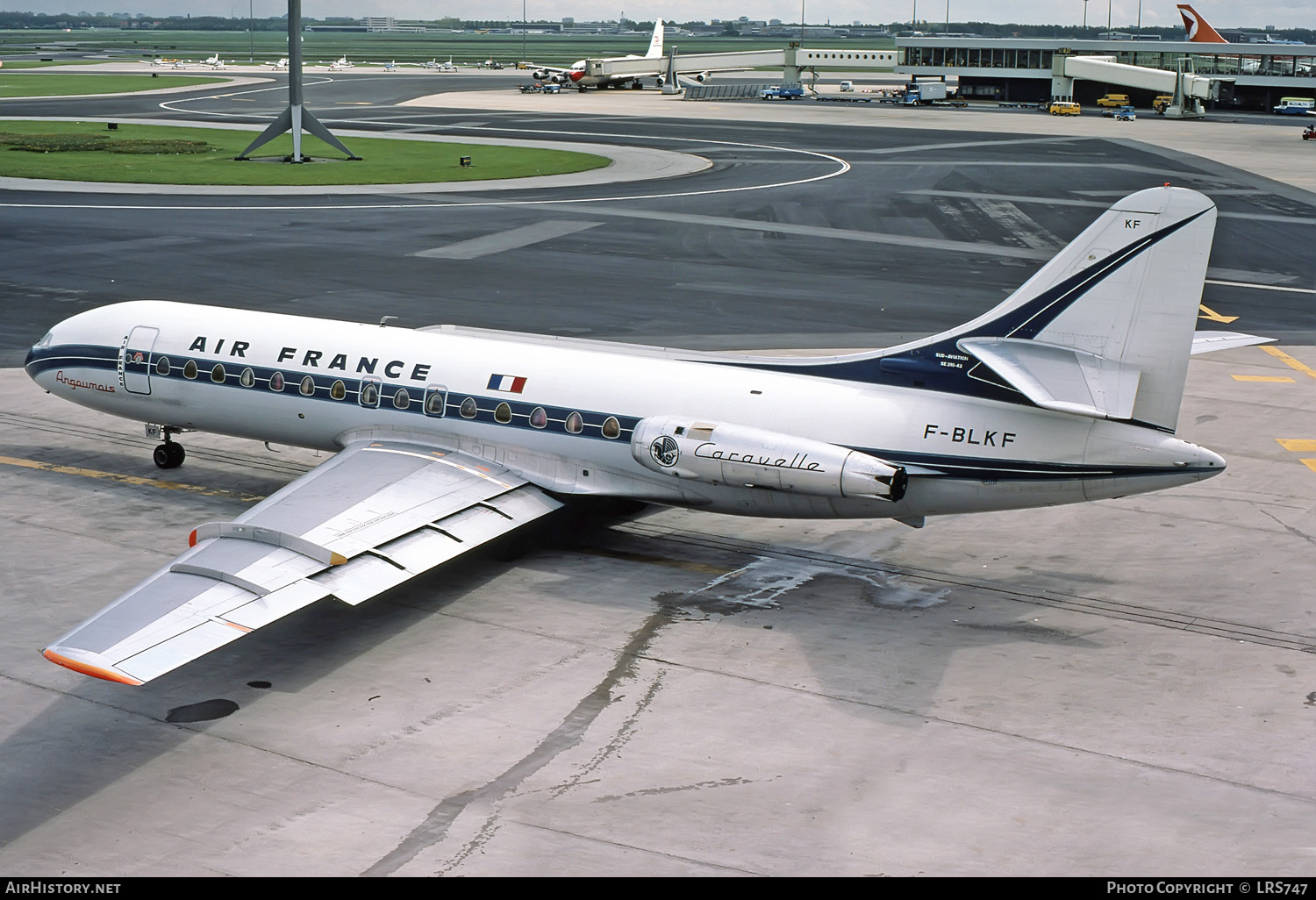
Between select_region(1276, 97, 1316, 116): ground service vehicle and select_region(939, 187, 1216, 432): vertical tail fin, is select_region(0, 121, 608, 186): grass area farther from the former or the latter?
select_region(1276, 97, 1316, 116): ground service vehicle

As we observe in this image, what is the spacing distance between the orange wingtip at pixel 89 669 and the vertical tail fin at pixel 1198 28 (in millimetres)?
141875

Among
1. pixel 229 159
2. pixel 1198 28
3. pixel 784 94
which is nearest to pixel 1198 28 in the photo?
pixel 1198 28

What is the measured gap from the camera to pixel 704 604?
66.6 feet

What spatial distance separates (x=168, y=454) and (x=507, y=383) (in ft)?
27.4

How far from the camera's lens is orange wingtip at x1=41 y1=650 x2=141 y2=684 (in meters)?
14.5

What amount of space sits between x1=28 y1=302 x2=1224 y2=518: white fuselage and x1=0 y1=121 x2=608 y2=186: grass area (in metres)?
43.8

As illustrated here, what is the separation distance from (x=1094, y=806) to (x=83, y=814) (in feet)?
34.9

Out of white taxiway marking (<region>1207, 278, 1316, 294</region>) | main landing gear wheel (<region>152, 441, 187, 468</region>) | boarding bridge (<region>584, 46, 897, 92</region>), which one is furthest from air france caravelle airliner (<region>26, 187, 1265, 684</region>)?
boarding bridge (<region>584, 46, 897, 92</region>)

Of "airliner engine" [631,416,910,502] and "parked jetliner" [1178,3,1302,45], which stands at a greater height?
"parked jetliner" [1178,3,1302,45]

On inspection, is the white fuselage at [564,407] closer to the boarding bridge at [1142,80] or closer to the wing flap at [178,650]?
the wing flap at [178,650]

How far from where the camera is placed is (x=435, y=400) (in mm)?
22703

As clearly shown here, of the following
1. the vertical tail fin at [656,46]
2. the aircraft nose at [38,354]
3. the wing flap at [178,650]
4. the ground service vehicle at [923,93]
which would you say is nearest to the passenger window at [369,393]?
the wing flap at [178,650]

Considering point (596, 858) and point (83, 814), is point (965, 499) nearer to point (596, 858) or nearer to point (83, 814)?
point (596, 858)

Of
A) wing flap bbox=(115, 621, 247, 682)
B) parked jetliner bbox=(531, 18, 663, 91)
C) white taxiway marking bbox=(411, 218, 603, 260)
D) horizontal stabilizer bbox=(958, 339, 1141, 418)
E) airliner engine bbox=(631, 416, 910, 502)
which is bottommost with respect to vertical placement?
wing flap bbox=(115, 621, 247, 682)
